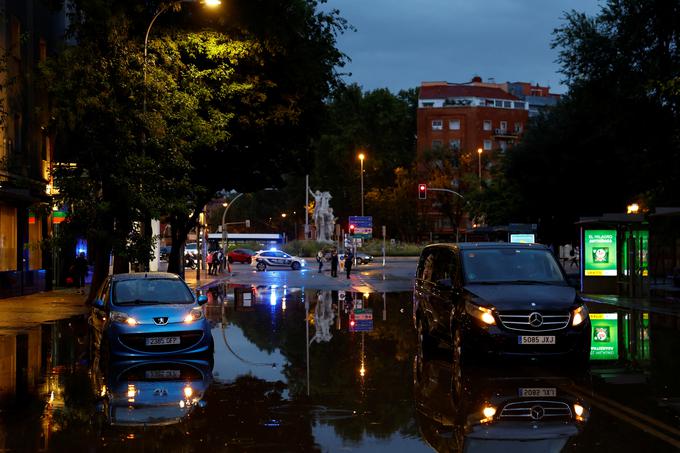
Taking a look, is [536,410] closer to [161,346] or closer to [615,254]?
[161,346]

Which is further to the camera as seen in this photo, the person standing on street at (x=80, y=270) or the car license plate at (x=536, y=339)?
the person standing on street at (x=80, y=270)

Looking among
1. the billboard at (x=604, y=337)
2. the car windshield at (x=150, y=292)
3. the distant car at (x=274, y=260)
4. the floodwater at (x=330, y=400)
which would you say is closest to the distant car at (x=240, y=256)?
the distant car at (x=274, y=260)

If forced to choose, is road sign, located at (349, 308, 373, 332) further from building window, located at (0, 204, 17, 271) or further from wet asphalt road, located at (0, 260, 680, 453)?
building window, located at (0, 204, 17, 271)

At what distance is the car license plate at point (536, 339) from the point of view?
12016 millimetres

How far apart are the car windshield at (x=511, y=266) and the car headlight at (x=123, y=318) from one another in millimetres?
5148

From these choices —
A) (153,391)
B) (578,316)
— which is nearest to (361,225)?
(578,316)

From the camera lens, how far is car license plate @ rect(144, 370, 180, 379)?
11.8 m

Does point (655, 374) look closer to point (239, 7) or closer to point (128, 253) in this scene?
point (128, 253)

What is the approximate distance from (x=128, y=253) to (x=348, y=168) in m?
87.7

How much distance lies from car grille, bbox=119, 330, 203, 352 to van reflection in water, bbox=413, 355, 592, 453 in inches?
140

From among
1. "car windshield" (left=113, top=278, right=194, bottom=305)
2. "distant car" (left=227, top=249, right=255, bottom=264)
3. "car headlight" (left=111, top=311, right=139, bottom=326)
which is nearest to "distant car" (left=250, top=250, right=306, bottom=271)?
"distant car" (left=227, top=249, right=255, bottom=264)

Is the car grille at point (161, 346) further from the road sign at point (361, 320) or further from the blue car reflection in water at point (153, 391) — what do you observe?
the road sign at point (361, 320)

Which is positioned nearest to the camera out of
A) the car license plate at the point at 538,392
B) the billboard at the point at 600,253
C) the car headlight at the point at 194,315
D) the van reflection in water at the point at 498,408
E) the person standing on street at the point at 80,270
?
the van reflection in water at the point at 498,408

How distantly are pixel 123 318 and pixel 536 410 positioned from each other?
693 cm
